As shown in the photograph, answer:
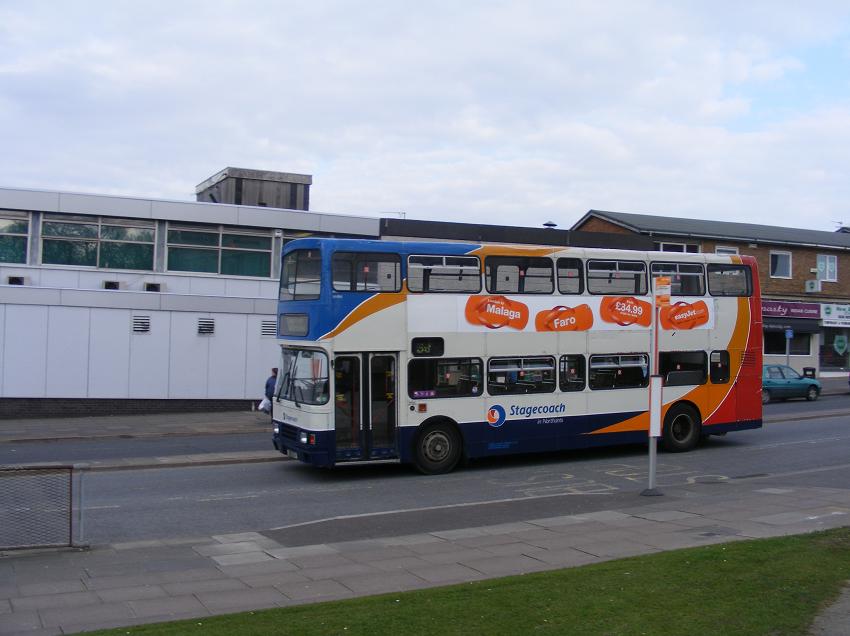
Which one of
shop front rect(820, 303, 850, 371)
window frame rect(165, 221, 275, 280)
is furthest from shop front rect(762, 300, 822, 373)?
window frame rect(165, 221, 275, 280)

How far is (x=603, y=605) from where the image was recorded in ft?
24.4

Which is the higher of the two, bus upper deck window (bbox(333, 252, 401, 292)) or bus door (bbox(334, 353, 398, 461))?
bus upper deck window (bbox(333, 252, 401, 292))

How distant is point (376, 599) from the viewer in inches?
308

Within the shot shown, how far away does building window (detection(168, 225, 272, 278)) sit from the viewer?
31281 mm

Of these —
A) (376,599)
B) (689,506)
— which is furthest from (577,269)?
(376,599)

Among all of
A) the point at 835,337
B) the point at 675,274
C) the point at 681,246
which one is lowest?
the point at 835,337

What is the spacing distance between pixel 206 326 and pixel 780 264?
1216 inches

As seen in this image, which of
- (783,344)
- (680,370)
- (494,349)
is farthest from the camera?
(783,344)

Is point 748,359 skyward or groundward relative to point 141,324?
groundward

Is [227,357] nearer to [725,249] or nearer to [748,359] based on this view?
[748,359]

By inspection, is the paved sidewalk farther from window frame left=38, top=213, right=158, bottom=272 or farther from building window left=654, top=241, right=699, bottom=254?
building window left=654, top=241, right=699, bottom=254

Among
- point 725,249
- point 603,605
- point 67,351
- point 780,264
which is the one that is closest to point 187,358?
point 67,351

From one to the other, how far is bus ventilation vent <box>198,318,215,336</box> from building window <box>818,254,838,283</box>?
109 ft

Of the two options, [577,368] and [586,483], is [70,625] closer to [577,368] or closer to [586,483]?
[586,483]
